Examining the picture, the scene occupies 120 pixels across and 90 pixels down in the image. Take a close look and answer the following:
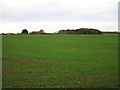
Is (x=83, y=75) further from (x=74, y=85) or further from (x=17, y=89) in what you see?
(x=17, y=89)

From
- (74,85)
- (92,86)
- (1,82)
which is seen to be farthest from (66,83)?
(1,82)

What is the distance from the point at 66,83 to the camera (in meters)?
14.0

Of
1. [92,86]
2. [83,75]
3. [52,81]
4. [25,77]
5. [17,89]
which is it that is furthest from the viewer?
[83,75]

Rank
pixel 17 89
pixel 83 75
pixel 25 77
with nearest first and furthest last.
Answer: pixel 17 89 → pixel 25 77 → pixel 83 75

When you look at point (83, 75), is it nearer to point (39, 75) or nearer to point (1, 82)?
point (39, 75)

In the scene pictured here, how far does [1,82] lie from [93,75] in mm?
6813

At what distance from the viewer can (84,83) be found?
14062mm

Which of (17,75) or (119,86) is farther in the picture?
(17,75)

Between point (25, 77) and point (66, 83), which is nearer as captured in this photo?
point (66, 83)

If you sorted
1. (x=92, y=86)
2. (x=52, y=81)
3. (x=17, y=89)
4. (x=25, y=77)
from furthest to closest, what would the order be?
(x=25, y=77) → (x=52, y=81) → (x=92, y=86) → (x=17, y=89)

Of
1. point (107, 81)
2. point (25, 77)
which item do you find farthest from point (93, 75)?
point (25, 77)

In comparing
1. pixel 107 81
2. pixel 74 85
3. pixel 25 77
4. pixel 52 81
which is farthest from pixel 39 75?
pixel 107 81

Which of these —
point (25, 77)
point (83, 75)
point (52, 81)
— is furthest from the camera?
point (83, 75)

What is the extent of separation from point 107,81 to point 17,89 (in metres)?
6.02
